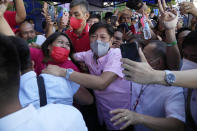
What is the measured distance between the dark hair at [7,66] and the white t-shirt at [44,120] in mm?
117

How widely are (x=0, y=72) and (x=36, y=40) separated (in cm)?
259

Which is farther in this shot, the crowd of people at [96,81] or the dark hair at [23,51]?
the dark hair at [23,51]

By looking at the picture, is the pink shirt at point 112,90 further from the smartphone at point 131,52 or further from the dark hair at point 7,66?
the dark hair at point 7,66

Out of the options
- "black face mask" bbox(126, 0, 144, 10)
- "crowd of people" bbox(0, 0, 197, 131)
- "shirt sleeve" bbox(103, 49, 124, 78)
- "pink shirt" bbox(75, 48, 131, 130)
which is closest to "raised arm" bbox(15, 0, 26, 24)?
"crowd of people" bbox(0, 0, 197, 131)

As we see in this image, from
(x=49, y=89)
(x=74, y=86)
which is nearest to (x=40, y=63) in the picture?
(x=74, y=86)

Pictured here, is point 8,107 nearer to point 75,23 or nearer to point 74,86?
point 74,86

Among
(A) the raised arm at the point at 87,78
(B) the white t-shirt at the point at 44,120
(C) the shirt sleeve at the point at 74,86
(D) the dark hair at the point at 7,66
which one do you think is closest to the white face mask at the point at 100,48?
(A) the raised arm at the point at 87,78

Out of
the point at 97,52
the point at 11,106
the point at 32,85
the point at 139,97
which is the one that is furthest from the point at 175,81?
the point at 97,52

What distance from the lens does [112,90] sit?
204cm

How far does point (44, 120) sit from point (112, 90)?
4.17 feet

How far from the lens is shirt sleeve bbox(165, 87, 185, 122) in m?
1.40

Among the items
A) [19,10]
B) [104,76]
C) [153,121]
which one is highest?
[19,10]

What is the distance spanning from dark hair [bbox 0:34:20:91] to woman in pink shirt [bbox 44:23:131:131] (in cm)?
93

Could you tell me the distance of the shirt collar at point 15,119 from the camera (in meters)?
0.73
